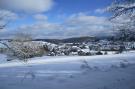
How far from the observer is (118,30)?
10109 millimetres

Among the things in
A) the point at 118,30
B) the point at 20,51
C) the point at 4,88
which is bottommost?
the point at 4,88

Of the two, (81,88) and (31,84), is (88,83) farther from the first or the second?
(31,84)

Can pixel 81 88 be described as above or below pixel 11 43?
below

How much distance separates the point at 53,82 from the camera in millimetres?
16031

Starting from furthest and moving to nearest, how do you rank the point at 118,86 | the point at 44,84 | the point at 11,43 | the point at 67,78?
the point at 67,78 < the point at 44,84 < the point at 118,86 < the point at 11,43

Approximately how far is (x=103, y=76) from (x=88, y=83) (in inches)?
98.3

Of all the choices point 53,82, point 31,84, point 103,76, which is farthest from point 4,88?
point 103,76

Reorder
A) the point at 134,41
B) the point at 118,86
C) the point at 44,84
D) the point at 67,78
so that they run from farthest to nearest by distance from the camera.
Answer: the point at 67,78, the point at 44,84, the point at 118,86, the point at 134,41

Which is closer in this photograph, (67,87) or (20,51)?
(20,51)

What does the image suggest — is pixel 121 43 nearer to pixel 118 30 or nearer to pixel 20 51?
pixel 118 30

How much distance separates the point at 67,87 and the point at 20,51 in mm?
4082

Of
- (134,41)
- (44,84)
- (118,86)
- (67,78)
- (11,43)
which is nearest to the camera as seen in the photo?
(134,41)

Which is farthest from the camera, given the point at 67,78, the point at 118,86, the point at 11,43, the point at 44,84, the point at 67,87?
the point at 67,78

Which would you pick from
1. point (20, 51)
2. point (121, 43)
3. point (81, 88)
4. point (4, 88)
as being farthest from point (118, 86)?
point (4, 88)
